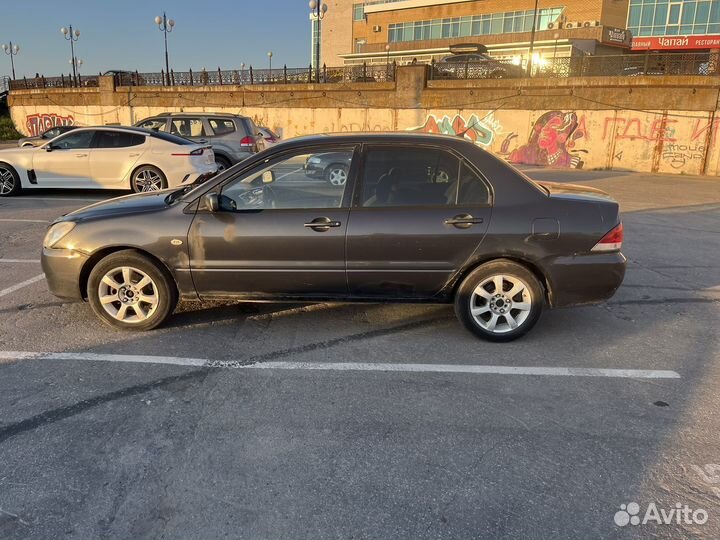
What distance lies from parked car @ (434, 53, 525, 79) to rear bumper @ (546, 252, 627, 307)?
21459 mm

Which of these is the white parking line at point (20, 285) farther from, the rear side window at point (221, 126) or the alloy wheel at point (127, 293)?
the rear side window at point (221, 126)

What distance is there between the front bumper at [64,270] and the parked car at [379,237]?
31 mm

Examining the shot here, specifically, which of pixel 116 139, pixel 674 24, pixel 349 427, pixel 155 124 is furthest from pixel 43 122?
pixel 674 24

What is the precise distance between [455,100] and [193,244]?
850 inches

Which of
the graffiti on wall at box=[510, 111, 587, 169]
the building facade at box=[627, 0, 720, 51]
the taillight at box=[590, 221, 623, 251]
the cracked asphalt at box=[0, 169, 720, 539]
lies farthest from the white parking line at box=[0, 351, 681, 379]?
the building facade at box=[627, 0, 720, 51]

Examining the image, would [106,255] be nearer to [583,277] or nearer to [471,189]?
[471,189]

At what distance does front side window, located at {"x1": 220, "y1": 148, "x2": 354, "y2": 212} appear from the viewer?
4.46 metres

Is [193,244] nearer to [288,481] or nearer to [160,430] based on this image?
[160,430]

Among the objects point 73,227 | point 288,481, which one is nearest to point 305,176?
point 73,227

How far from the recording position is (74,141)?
11250 mm

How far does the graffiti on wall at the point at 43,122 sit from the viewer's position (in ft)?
115

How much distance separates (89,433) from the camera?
10.4 feet

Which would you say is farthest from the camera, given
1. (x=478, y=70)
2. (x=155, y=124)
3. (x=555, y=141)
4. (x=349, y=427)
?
(x=478, y=70)

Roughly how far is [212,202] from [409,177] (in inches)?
62.5
